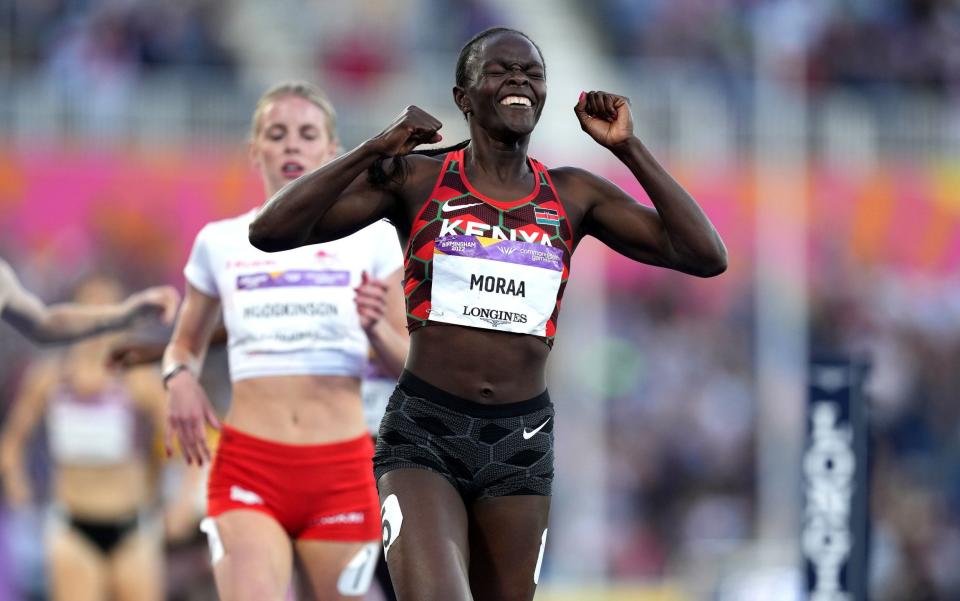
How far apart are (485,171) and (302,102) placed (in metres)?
1.69

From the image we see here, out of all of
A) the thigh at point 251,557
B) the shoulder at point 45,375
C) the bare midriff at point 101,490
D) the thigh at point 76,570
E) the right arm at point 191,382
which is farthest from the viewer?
the shoulder at point 45,375

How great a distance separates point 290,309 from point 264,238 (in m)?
1.45

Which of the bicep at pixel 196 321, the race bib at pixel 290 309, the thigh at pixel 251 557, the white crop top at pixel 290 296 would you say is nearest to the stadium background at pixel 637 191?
the bicep at pixel 196 321

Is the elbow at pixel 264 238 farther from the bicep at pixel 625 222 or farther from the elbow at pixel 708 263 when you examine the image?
the elbow at pixel 708 263

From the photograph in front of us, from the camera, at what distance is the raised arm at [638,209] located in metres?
5.02

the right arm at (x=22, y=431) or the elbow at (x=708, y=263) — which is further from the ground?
the elbow at (x=708, y=263)

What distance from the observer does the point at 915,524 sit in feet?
46.6

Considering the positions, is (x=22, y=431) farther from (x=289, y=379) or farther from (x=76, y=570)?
(x=289, y=379)

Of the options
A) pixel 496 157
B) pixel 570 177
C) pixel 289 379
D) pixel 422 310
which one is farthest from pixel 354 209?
pixel 289 379

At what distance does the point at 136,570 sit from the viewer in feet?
32.3

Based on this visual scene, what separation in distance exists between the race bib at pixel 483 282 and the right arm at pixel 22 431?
644cm

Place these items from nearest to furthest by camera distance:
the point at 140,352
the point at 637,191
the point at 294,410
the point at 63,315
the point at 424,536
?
the point at 424,536 → the point at 294,410 → the point at 140,352 → the point at 63,315 → the point at 637,191

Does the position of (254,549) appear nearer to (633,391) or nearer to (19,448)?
(19,448)

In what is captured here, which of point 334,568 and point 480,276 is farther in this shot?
point 334,568
